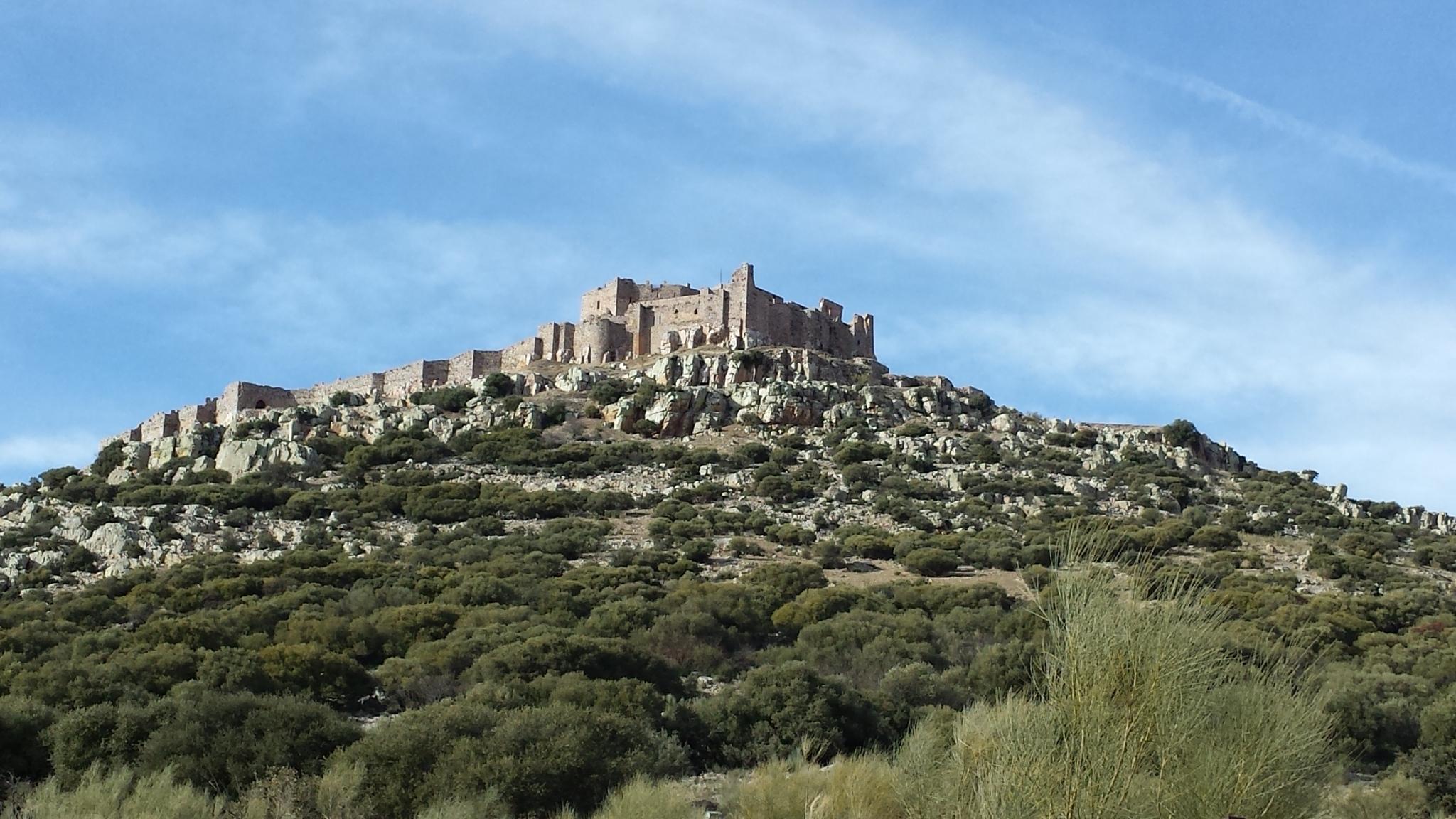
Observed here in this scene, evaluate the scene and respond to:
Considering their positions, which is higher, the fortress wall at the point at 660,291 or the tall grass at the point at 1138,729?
the fortress wall at the point at 660,291

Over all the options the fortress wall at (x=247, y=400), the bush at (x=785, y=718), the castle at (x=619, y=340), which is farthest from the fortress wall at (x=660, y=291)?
the bush at (x=785, y=718)

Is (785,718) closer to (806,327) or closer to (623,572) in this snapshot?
(623,572)

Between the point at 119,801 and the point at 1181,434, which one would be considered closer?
the point at 119,801

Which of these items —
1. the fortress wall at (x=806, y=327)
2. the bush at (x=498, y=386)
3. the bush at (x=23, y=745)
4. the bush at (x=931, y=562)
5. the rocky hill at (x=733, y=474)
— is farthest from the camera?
the fortress wall at (x=806, y=327)

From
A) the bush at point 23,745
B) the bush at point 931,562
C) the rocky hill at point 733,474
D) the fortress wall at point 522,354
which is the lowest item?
the bush at point 23,745

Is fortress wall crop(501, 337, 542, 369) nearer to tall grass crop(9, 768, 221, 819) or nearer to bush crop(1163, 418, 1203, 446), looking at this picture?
bush crop(1163, 418, 1203, 446)

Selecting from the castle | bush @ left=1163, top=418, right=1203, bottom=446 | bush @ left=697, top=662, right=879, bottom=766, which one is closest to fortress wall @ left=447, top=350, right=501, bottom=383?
the castle

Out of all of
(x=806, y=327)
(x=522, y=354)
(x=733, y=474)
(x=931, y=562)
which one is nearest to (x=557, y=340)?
(x=522, y=354)

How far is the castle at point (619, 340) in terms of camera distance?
2227 inches

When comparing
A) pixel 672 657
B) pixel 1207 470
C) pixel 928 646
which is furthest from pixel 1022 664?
pixel 1207 470

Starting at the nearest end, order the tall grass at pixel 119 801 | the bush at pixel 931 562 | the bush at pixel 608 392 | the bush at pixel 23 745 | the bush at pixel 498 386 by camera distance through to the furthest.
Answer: the tall grass at pixel 119 801 < the bush at pixel 23 745 < the bush at pixel 931 562 < the bush at pixel 608 392 < the bush at pixel 498 386

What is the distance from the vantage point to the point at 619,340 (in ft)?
193

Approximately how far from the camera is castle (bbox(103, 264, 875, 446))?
56562 mm

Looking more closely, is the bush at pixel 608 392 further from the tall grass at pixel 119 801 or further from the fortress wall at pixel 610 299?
the tall grass at pixel 119 801
